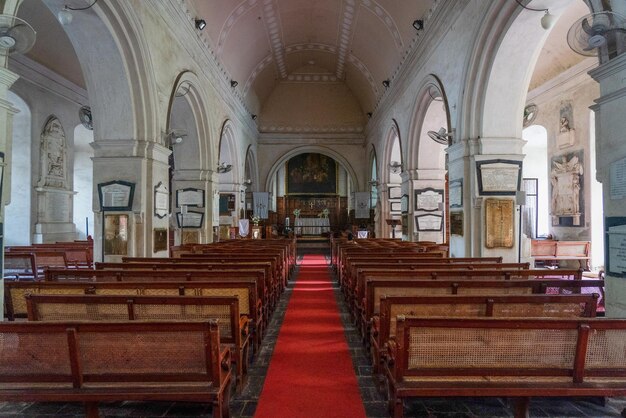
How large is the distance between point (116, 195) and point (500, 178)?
6571mm

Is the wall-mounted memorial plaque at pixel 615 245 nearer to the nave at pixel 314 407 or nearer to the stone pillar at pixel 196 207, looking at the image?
the nave at pixel 314 407

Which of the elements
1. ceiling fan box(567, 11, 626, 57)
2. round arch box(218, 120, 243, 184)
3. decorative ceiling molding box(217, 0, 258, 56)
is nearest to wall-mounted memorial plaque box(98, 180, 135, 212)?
decorative ceiling molding box(217, 0, 258, 56)

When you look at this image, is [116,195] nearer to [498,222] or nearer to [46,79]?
[46,79]

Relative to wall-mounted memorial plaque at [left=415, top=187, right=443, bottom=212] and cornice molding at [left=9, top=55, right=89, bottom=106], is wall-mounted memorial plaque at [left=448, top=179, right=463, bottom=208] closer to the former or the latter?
wall-mounted memorial plaque at [left=415, top=187, right=443, bottom=212]

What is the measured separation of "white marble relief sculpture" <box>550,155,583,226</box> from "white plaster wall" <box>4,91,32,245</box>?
14238mm

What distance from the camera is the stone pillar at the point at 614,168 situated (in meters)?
3.44

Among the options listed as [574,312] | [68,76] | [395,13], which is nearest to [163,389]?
[574,312]

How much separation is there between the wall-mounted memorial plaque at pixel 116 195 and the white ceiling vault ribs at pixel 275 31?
788cm

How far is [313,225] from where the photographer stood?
75.5ft

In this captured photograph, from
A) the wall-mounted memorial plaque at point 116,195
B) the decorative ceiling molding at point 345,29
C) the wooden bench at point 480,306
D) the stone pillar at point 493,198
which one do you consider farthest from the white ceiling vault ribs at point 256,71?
the wooden bench at point 480,306

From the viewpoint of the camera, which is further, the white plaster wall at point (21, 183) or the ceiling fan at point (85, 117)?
the white plaster wall at point (21, 183)

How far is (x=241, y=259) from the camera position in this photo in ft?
19.7

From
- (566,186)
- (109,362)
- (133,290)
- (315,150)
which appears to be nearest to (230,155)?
(315,150)

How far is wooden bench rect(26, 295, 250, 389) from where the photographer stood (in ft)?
9.37
